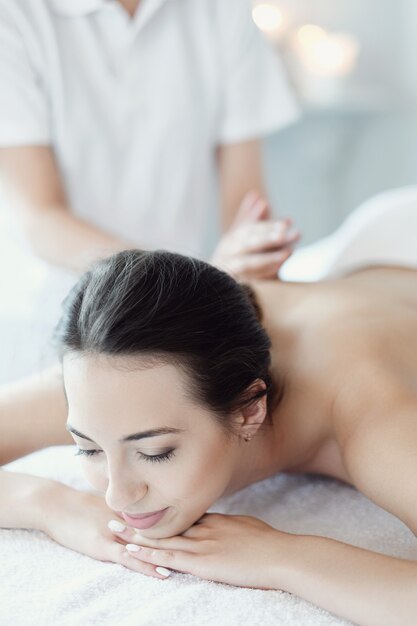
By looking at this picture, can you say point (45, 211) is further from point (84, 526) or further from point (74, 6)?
point (84, 526)

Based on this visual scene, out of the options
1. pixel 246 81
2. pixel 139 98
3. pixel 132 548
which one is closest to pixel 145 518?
pixel 132 548

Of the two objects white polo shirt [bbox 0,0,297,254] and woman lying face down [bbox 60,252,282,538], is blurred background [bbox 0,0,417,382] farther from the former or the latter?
woman lying face down [bbox 60,252,282,538]

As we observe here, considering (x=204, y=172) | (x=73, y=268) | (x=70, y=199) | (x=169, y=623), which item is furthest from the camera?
(x=204, y=172)

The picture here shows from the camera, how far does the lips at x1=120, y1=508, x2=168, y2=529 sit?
4.35 feet

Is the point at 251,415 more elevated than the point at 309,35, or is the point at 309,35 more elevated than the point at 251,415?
the point at 309,35

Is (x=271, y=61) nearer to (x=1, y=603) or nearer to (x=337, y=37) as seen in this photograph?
(x=337, y=37)

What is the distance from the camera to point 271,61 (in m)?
2.43

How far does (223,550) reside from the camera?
4.38 ft

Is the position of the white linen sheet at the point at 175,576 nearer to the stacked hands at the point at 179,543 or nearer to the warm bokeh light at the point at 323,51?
the stacked hands at the point at 179,543

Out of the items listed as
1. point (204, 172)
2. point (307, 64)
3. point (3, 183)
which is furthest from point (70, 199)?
point (307, 64)

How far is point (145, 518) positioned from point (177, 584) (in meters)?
0.09

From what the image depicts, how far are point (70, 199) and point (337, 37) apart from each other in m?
1.45

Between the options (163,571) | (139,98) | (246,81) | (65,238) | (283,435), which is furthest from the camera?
(246,81)

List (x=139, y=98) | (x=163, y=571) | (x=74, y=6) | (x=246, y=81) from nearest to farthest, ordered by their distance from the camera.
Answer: (x=163, y=571) < (x=74, y=6) < (x=139, y=98) < (x=246, y=81)
